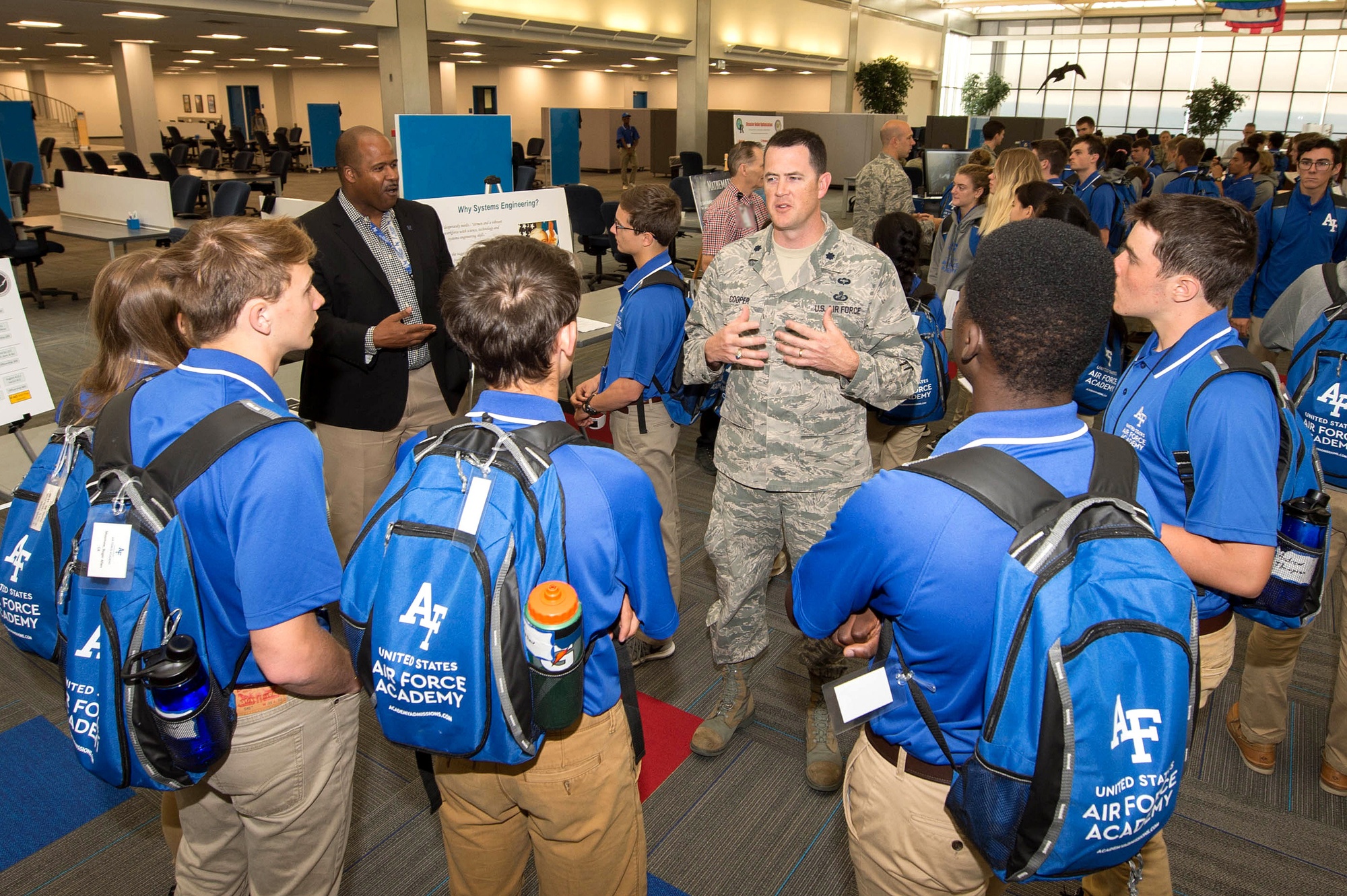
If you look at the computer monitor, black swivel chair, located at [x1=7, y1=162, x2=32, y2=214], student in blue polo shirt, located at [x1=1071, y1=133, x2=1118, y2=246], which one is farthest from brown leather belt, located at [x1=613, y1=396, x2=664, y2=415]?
black swivel chair, located at [x1=7, y1=162, x2=32, y2=214]

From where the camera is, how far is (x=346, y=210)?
271 centimetres

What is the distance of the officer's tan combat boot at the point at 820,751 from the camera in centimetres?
234

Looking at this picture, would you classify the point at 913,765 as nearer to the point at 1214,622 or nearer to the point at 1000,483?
the point at 1000,483

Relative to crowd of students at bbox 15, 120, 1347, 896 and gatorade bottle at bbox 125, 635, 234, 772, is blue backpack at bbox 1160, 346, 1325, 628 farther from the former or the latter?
gatorade bottle at bbox 125, 635, 234, 772

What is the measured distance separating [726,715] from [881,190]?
4.80 metres

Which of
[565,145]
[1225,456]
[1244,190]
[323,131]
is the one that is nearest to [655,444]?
[1225,456]

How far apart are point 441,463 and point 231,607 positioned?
43cm

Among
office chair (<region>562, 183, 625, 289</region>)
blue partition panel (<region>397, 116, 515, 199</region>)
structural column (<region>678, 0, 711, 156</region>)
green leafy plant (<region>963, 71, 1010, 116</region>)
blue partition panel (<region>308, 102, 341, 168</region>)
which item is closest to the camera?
blue partition panel (<region>397, 116, 515, 199</region>)

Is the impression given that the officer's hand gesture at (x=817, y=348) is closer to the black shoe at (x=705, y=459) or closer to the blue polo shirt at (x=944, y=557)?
the blue polo shirt at (x=944, y=557)

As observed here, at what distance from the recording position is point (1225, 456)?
145 centimetres

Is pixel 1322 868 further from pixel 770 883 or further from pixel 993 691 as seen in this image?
pixel 993 691

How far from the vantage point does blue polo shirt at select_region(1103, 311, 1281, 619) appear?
4.74 feet

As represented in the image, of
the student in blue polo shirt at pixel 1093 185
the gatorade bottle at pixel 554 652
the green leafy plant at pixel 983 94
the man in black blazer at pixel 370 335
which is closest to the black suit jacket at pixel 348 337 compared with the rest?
the man in black blazer at pixel 370 335

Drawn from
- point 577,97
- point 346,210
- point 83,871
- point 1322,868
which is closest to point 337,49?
point 577,97
